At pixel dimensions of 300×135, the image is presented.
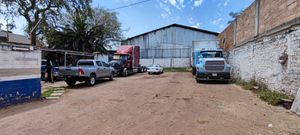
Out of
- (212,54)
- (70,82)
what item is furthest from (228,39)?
(70,82)

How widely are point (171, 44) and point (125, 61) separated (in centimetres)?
1557

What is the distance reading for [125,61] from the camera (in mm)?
22547

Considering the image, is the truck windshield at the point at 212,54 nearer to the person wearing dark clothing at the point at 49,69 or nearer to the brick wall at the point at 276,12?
the brick wall at the point at 276,12

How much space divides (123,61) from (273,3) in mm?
15198

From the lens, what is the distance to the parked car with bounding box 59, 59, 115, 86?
13.0 metres

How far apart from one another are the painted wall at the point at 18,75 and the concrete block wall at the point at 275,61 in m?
10.0

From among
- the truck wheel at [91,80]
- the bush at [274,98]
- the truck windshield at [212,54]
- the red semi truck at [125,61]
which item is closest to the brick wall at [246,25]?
the truck windshield at [212,54]

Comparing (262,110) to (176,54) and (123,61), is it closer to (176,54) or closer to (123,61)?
(123,61)

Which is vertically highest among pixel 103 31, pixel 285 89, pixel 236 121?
pixel 103 31

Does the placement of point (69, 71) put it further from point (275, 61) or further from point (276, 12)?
point (276, 12)

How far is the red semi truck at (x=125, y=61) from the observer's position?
21531 millimetres

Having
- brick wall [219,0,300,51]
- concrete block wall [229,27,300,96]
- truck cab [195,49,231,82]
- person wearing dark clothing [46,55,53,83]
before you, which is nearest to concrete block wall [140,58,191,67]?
brick wall [219,0,300,51]

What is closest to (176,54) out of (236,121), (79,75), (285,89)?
(79,75)

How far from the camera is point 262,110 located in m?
6.79
